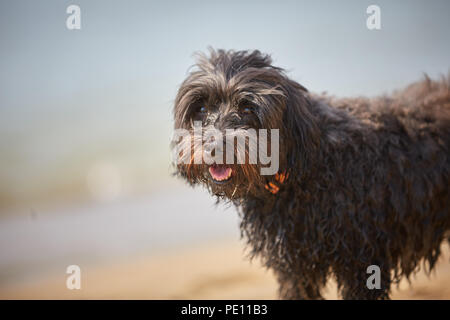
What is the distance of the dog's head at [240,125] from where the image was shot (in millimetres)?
2148

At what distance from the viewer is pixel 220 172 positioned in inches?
87.8

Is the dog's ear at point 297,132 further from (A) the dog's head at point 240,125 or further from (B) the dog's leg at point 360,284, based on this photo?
(B) the dog's leg at point 360,284

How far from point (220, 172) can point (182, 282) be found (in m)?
2.83

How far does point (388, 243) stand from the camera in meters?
2.88

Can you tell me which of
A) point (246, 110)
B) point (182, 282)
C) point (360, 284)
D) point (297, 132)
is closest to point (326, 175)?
point (297, 132)

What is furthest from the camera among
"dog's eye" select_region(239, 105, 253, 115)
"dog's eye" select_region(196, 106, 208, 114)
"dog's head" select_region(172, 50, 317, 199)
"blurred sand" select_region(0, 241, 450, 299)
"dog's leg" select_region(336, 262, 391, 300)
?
"blurred sand" select_region(0, 241, 450, 299)

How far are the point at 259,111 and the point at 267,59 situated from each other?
0.55 meters

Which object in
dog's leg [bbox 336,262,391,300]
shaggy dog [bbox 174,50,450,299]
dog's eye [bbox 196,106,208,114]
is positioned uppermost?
dog's eye [bbox 196,106,208,114]

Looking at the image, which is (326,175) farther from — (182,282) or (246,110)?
(182,282)

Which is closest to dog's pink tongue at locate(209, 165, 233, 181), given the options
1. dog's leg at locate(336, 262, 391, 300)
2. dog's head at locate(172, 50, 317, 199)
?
dog's head at locate(172, 50, 317, 199)

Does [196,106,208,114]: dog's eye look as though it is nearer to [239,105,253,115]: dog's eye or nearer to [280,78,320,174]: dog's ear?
[239,105,253,115]: dog's eye

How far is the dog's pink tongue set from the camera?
221 centimetres

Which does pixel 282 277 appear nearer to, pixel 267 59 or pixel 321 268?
pixel 321 268

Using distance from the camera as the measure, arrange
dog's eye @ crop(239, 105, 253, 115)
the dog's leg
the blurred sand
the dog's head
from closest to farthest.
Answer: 1. the dog's head
2. dog's eye @ crop(239, 105, 253, 115)
3. the dog's leg
4. the blurred sand
